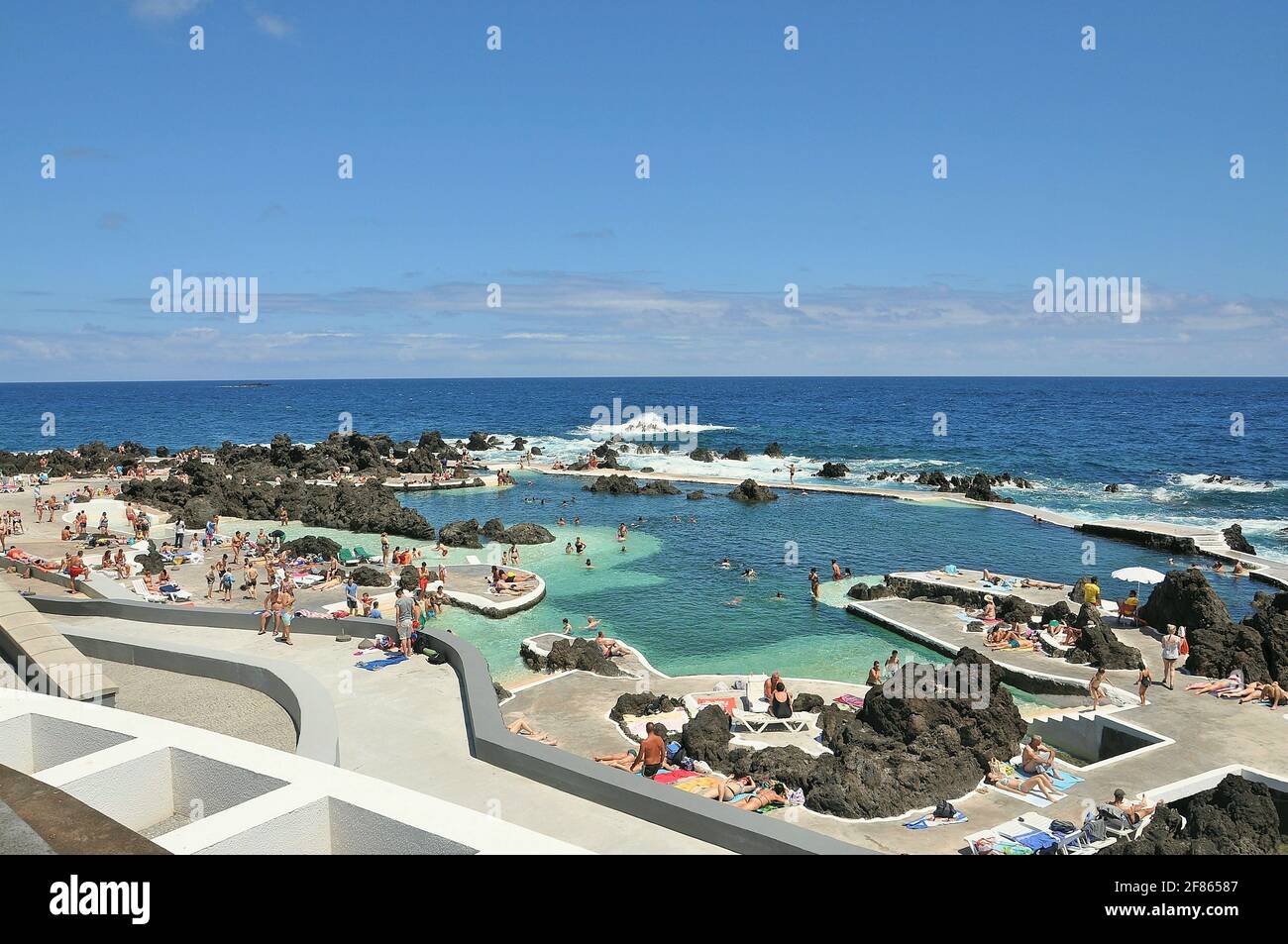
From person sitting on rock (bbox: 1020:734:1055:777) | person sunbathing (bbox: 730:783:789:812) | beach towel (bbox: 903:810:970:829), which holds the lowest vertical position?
beach towel (bbox: 903:810:970:829)

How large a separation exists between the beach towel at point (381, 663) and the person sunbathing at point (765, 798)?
647 centimetres

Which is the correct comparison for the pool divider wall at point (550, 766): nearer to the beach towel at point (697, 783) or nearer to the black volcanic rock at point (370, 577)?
the beach towel at point (697, 783)

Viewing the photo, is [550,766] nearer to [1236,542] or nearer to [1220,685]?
A: [1220,685]

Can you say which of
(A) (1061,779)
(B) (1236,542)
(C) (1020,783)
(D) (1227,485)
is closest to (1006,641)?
(A) (1061,779)

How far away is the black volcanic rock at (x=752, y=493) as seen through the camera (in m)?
54.9

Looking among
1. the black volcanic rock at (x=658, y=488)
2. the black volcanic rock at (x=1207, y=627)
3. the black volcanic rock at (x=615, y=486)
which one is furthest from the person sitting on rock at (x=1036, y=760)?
the black volcanic rock at (x=615, y=486)

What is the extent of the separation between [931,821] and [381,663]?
9.80 meters

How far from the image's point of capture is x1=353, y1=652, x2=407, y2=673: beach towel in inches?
602

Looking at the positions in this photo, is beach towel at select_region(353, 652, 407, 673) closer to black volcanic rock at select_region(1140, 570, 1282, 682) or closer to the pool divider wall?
the pool divider wall

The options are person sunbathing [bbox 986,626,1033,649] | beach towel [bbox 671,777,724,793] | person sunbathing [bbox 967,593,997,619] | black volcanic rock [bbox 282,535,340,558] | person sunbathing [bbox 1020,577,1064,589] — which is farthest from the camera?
black volcanic rock [bbox 282,535,340,558]

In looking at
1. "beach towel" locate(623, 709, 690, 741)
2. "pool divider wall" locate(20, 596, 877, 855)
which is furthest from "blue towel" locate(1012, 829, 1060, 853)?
"beach towel" locate(623, 709, 690, 741)

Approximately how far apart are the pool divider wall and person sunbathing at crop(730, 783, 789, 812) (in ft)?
13.4

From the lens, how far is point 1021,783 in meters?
14.8
